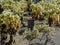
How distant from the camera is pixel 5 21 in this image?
3338 cm

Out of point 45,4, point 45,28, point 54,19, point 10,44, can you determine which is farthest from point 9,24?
point 45,4

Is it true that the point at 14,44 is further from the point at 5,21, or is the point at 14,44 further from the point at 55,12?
the point at 55,12

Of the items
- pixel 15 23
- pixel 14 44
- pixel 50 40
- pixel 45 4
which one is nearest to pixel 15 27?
pixel 15 23

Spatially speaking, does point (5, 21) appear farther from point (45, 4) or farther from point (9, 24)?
point (45, 4)

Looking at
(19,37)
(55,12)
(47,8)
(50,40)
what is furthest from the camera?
(47,8)

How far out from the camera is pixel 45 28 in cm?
3312

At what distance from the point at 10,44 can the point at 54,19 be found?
11672 millimetres

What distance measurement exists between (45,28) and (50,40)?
10.4ft

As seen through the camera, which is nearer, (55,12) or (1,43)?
(1,43)

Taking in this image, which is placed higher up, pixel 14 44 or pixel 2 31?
pixel 2 31

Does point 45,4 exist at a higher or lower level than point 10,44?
higher

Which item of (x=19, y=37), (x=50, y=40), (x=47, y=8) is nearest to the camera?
(x=50, y=40)

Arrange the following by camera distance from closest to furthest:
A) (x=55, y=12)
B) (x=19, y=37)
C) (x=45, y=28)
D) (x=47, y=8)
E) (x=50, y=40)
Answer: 1. (x=45, y=28)
2. (x=50, y=40)
3. (x=19, y=37)
4. (x=55, y=12)
5. (x=47, y=8)

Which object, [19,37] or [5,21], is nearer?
[5,21]
